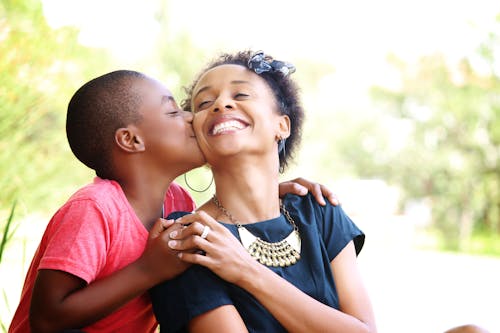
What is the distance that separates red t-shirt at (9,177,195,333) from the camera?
1.72 m

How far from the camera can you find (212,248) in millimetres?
1730

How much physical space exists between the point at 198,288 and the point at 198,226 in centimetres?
17

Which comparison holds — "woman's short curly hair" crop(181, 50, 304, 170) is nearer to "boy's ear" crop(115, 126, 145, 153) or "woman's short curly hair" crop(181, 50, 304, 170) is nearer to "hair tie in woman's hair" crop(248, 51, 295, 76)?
"hair tie in woman's hair" crop(248, 51, 295, 76)

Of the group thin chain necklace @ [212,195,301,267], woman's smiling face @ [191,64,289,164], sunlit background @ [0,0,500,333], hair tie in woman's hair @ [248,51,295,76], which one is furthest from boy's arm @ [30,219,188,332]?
sunlit background @ [0,0,500,333]

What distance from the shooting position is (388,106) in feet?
38.1

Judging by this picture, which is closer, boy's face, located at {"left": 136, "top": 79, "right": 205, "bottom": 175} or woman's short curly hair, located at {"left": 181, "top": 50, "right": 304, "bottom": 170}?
boy's face, located at {"left": 136, "top": 79, "right": 205, "bottom": 175}

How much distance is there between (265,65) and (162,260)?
0.76 m

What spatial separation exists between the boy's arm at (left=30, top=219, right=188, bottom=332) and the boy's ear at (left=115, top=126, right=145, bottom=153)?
0.33 metres

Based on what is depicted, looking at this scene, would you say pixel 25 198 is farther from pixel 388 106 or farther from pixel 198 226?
pixel 388 106

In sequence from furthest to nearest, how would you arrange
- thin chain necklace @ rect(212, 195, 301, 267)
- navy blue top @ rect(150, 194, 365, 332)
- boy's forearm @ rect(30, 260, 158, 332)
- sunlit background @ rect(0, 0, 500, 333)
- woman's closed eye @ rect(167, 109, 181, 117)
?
sunlit background @ rect(0, 0, 500, 333)
woman's closed eye @ rect(167, 109, 181, 117)
thin chain necklace @ rect(212, 195, 301, 267)
navy blue top @ rect(150, 194, 365, 332)
boy's forearm @ rect(30, 260, 158, 332)

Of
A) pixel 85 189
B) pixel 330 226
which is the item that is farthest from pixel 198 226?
pixel 330 226

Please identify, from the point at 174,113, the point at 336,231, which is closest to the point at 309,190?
the point at 336,231

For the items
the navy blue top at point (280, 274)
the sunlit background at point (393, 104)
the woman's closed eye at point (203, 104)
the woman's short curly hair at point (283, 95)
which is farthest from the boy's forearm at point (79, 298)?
the sunlit background at point (393, 104)

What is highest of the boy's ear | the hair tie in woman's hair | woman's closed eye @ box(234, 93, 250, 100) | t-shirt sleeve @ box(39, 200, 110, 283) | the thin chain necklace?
the hair tie in woman's hair
